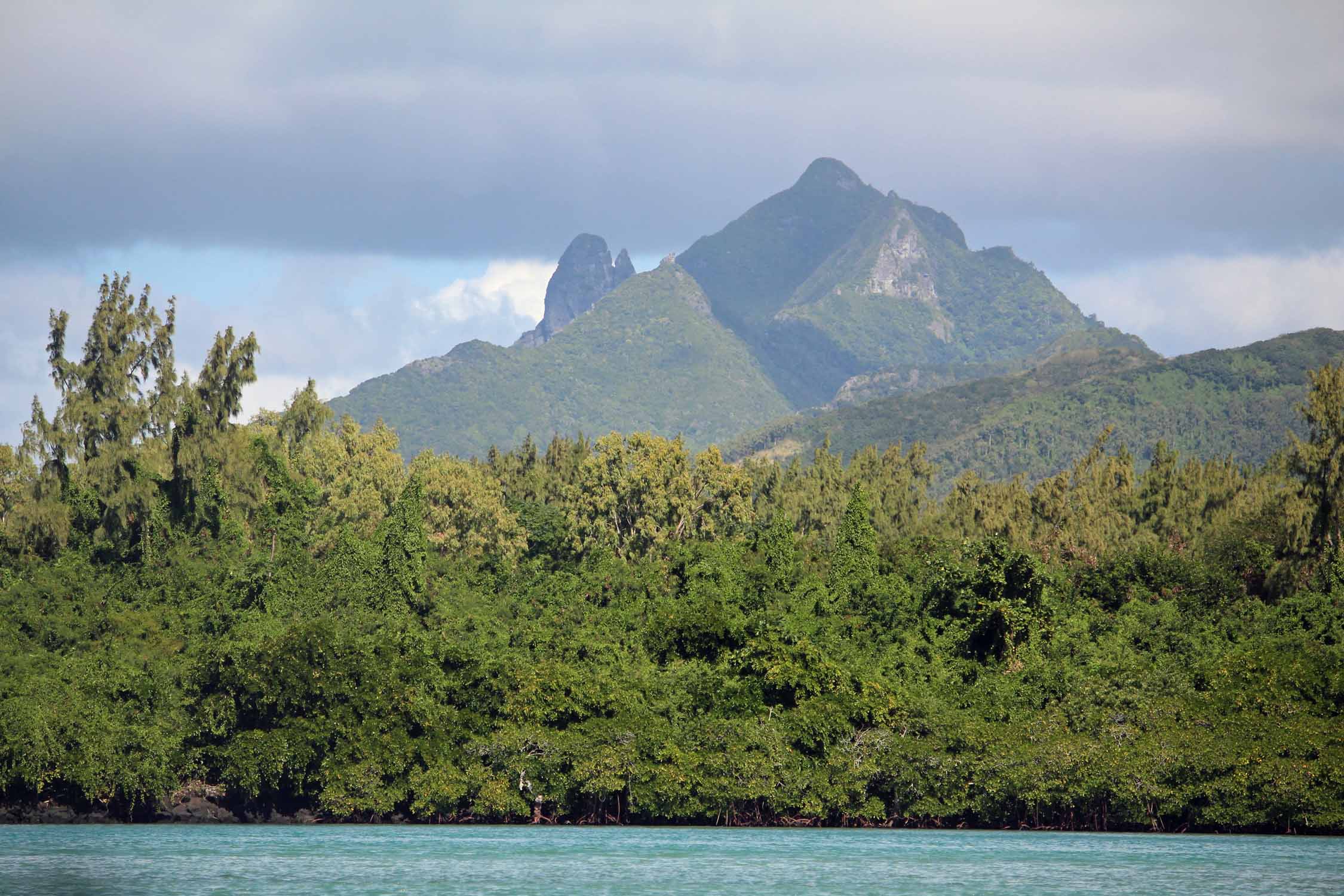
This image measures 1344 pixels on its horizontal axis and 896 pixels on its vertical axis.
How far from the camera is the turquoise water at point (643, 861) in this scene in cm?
3994

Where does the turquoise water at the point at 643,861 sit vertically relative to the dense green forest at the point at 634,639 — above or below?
below

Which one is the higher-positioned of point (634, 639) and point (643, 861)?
point (634, 639)

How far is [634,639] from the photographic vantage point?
64.9m

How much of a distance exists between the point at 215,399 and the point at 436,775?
32226 millimetres

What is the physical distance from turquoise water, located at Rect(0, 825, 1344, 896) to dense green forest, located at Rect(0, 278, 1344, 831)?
1784 millimetres

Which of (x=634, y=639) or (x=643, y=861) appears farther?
(x=634, y=639)

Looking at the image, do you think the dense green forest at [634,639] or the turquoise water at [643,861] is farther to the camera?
the dense green forest at [634,639]

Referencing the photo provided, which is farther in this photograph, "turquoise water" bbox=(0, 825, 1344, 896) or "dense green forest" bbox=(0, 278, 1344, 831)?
"dense green forest" bbox=(0, 278, 1344, 831)

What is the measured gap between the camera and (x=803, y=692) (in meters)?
56.0

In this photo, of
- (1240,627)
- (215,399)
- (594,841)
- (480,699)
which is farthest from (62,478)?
(1240,627)

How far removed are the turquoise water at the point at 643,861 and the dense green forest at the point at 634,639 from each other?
1.78m

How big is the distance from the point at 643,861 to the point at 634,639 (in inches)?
788

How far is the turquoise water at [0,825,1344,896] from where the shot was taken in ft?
131

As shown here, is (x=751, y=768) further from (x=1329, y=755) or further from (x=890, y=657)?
(x=1329, y=755)
